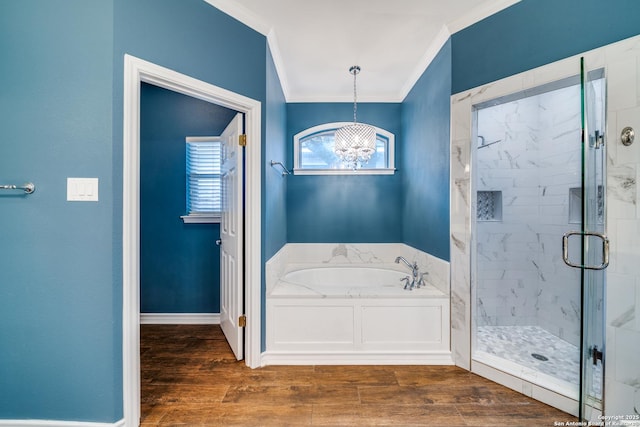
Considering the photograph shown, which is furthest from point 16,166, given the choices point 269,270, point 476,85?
point 476,85

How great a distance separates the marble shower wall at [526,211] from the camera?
2.57 meters

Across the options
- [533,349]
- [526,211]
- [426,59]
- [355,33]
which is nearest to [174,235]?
[355,33]

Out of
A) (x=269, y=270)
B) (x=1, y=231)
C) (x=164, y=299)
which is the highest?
(x=1, y=231)

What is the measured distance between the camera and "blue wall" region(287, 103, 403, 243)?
3.46m

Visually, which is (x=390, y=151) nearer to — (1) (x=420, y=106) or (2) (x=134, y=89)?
(1) (x=420, y=106)

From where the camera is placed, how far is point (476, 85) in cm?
204

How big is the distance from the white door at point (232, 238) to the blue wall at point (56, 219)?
0.86 m

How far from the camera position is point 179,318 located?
2.94 m

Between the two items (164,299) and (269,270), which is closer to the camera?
(269,270)

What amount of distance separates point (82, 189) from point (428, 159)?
8.48 ft

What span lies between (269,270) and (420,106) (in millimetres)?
2200

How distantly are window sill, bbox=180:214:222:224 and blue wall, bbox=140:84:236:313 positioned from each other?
4 centimetres

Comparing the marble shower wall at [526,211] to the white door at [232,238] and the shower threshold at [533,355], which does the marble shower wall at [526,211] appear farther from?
the white door at [232,238]

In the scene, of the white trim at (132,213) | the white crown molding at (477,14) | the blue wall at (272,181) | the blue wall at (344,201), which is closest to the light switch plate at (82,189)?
the white trim at (132,213)
